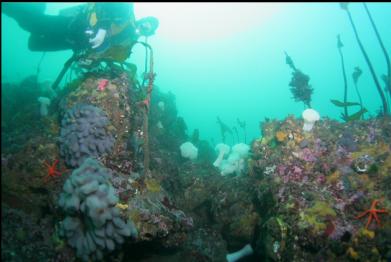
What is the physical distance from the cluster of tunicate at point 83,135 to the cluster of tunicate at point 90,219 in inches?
39.0

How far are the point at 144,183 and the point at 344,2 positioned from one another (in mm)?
10323

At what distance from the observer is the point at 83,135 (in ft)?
17.0

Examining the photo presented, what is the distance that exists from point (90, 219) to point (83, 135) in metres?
1.77

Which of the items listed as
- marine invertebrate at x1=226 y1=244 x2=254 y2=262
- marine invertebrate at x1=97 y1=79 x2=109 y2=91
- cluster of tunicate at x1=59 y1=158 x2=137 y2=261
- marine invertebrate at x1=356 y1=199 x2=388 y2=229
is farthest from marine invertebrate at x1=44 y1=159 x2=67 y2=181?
marine invertebrate at x1=356 y1=199 x2=388 y2=229

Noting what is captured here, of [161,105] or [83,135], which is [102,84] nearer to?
[83,135]

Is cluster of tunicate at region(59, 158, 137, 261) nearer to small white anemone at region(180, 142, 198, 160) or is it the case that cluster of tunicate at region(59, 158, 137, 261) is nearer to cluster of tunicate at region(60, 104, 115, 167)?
cluster of tunicate at region(60, 104, 115, 167)

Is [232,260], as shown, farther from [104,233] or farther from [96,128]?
[96,128]

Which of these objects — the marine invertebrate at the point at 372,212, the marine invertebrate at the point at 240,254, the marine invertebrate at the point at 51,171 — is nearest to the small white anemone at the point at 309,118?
the marine invertebrate at the point at 372,212

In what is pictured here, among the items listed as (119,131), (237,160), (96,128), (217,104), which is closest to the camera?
(96,128)

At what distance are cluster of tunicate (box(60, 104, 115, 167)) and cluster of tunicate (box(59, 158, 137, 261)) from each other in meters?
0.99

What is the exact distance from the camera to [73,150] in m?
5.03

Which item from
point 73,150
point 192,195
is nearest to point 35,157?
point 73,150

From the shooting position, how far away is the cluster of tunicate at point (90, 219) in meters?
3.93

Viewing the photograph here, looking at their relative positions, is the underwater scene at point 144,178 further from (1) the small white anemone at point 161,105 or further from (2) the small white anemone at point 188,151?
(1) the small white anemone at point 161,105
